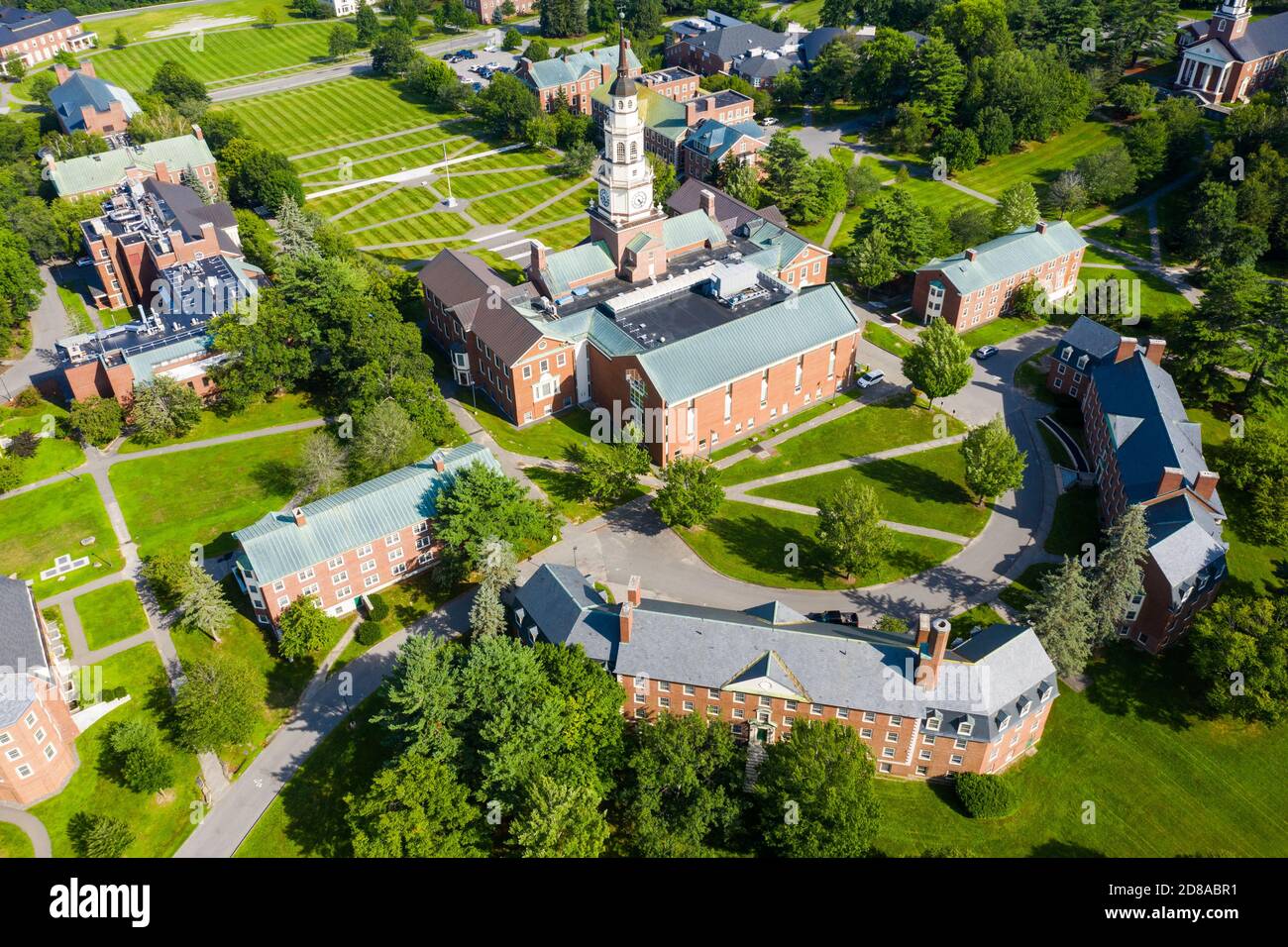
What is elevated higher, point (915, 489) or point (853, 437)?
point (853, 437)

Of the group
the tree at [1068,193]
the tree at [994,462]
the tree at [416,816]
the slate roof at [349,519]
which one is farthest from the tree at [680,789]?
the tree at [1068,193]

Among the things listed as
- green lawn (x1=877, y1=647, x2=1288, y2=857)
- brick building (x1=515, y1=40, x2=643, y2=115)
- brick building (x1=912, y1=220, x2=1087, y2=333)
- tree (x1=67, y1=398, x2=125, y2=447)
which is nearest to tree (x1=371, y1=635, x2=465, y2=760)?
green lawn (x1=877, y1=647, x2=1288, y2=857)

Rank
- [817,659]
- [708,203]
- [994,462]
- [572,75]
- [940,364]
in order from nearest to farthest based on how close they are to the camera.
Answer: [817,659], [994,462], [940,364], [708,203], [572,75]

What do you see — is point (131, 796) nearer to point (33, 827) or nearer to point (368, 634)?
point (33, 827)

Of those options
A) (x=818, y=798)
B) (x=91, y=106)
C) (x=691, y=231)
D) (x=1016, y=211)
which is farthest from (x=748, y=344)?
(x=91, y=106)

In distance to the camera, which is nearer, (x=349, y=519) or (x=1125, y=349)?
(x=349, y=519)

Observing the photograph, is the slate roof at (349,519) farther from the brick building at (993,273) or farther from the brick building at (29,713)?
the brick building at (993,273)

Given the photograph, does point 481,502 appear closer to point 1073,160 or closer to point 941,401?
point 941,401
